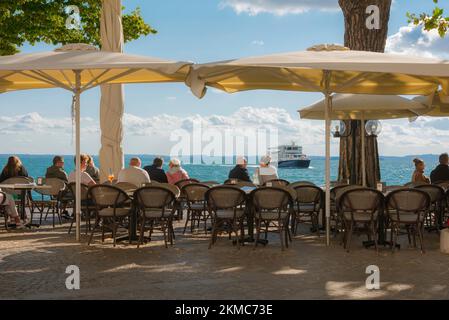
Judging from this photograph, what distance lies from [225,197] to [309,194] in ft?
6.71

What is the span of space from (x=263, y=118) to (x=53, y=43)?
242 feet

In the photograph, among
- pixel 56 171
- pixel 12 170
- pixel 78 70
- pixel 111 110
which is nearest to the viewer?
pixel 78 70

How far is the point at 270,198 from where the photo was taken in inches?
372

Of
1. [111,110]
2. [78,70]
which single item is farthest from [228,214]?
[111,110]

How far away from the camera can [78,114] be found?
10211 millimetres

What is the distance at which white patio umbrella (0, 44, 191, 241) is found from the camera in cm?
864

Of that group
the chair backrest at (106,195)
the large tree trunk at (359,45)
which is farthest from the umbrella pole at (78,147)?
the large tree trunk at (359,45)

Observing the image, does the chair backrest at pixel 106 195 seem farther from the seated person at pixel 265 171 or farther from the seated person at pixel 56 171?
the seated person at pixel 56 171

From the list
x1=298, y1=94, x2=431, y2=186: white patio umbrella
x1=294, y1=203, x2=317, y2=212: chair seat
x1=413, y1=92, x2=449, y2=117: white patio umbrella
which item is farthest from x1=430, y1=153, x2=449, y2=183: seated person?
x1=294, y1=203, x2=317, y2=212: chair seat

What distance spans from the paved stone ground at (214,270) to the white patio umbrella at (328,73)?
1411mm

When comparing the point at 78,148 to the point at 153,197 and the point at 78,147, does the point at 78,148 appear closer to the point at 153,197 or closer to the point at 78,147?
→ the point at 78,147

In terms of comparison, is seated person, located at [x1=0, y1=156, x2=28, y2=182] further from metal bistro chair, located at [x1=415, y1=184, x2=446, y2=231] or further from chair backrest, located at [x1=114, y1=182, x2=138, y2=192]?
metal bistro chair, located at [x1=415, y1=184, x2=446, y2=231]

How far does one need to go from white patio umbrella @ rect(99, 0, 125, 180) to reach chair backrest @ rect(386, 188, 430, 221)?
6.10m

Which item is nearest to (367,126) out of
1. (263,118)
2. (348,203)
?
(348,203)
